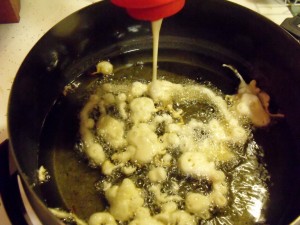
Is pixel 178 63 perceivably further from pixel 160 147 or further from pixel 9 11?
pixel 9 11

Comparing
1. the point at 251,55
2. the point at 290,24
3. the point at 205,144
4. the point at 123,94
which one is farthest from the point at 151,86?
the point at 290,24

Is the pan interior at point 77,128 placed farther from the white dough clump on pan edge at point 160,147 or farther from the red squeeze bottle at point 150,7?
the red squeeze bottle at point 150,7

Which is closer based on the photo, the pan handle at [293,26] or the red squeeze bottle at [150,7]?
the red squeeze bottle at [150,7]

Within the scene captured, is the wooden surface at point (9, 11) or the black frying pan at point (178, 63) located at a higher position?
the wooden surface at point (9, 11)

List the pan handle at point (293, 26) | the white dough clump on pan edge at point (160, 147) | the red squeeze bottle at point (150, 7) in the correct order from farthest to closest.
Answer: the pan handle at point (293, 26), the white dough clump on pan edge at point (160, 147), the red squeeze bottle at point (150, 7)

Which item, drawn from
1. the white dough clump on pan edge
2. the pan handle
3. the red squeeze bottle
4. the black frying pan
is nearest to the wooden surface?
the black frying pan

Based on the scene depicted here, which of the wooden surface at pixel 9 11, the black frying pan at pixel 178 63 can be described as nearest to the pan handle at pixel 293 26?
the black frying pan at pixel 178 63

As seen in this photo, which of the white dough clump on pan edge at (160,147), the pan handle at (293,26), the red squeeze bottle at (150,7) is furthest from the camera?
the pan handle at (293,26)
